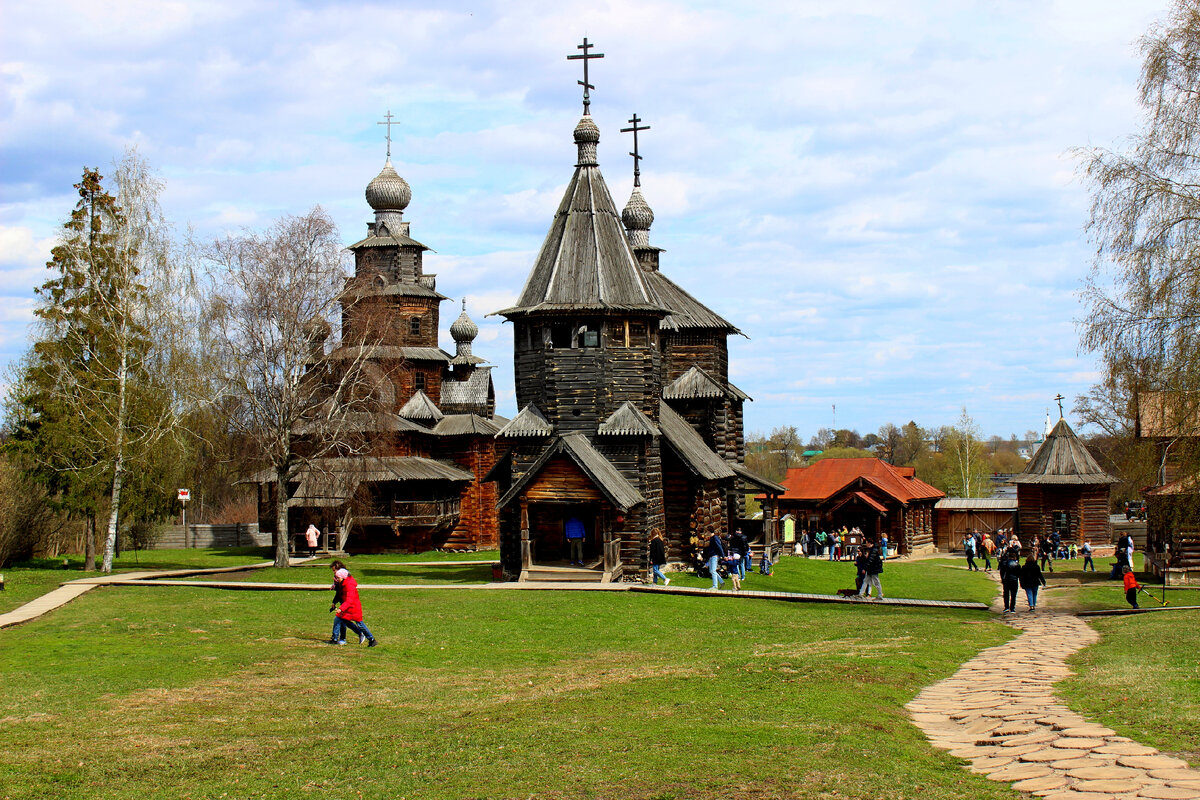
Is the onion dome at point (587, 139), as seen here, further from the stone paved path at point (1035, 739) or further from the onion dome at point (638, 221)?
the stone paved path at point (1035, 739)

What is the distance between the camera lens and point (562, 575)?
2844 centimetres

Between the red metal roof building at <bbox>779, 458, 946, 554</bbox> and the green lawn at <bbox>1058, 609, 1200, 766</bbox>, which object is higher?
the red metal roof building at <bbox>779, 458, 946, 554</bbox>

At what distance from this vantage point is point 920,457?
121 m

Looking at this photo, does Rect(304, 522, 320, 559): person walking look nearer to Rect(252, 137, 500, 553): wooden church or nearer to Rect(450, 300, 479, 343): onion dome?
Rect(252, 137, 500, 553): wooden church

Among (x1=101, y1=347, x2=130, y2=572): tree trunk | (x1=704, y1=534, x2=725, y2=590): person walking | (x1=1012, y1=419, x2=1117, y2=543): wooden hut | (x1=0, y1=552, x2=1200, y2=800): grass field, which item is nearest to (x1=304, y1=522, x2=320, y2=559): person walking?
(x1=101, y1=347, x2=130, y2=572): tree trunk

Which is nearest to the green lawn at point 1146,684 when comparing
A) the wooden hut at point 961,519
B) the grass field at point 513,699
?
the grass field at point 513,699

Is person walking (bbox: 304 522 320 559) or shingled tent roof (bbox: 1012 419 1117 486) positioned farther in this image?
shingled tent roof (bbox: 1012 419 1117 486)

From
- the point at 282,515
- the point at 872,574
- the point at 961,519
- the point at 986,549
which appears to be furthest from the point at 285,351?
the point at 961,519

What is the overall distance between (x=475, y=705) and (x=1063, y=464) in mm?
46242

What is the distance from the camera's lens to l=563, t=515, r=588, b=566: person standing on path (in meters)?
29.8

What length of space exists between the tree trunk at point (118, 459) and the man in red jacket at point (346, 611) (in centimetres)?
1631

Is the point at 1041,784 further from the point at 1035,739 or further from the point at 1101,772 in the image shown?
the point at 1035,739

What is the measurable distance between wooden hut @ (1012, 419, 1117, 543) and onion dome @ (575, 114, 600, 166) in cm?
2995

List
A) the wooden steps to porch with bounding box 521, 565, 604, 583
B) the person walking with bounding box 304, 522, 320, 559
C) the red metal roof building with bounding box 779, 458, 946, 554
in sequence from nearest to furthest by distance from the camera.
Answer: the wooden steps to porch with bounding box 521, 565, 604, 583, the person walking with bounding box 304, 522, 320, 559, the red metal roof building with bounding box 779, 458, 946, 554
